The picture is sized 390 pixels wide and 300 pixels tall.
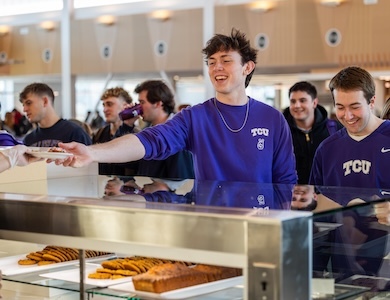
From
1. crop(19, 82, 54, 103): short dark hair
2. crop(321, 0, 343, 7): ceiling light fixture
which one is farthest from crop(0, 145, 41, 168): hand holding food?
crop(321, 0, 343, 7): ceiling light fixture

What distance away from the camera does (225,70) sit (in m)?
3.07

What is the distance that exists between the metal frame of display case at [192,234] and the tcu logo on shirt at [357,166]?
1.63 m

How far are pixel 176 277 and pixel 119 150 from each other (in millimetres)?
656

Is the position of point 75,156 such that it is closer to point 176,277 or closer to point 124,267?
point 124,267

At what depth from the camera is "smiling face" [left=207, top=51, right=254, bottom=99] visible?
3070mm

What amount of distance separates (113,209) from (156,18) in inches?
587

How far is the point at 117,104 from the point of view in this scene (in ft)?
23.5

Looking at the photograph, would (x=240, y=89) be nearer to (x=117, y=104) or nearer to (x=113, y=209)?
(x=113, y=209)

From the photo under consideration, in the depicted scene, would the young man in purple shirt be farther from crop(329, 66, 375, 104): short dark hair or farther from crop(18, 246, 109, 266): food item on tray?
crop(18, 246, 109, 266): food item on tray

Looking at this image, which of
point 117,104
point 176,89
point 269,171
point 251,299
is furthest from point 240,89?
point 176,89

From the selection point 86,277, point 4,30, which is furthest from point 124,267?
point 4,30

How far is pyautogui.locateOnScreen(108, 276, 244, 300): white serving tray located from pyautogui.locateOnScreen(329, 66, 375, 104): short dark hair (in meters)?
1.59

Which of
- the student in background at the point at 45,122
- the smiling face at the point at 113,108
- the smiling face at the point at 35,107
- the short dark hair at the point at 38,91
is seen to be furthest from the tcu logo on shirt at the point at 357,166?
the smiling face at the point at 113,108

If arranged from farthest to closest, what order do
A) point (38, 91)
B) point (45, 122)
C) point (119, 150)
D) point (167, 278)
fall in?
point (38, 91) → point (45, 122) → point (119, 150) → point (167, 278)
